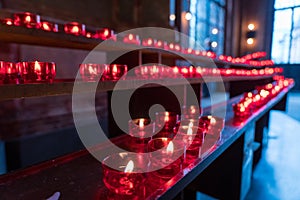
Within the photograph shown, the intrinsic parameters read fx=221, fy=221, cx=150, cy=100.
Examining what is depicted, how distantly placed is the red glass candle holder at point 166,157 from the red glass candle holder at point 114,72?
33 centimetres

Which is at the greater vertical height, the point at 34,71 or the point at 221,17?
the point at 221,17

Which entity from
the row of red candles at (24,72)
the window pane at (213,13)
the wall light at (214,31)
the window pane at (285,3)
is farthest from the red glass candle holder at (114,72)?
the window pane at (285,3)

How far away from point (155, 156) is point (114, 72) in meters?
0.40

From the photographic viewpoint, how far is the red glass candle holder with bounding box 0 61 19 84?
647mm

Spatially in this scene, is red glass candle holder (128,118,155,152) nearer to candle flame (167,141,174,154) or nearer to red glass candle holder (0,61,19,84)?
candle flame (167,141,174,154)

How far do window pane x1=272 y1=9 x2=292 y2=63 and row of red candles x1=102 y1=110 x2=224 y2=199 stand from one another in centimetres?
904

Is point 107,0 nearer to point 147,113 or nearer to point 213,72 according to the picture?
point 213,72

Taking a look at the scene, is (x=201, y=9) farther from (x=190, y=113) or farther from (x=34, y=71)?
(x=34, y=71)

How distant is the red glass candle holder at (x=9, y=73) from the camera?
65 cm

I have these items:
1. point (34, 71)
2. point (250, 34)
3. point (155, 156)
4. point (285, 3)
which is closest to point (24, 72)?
point (34, 71)

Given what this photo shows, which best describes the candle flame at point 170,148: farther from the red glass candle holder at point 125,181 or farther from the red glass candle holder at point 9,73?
the red glass candle holder at point 9,73

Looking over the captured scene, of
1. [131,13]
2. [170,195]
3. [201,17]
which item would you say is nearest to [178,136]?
[170,195]

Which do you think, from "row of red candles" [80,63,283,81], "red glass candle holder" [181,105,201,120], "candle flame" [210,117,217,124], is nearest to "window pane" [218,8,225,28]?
"row of red candles" [80,63,283,81]

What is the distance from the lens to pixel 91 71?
0.87 m
